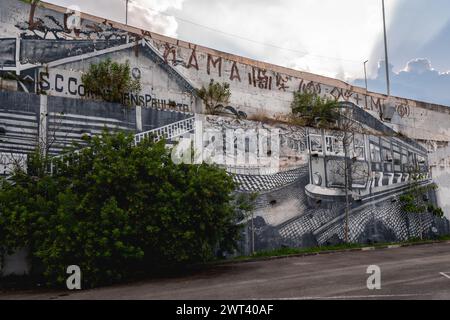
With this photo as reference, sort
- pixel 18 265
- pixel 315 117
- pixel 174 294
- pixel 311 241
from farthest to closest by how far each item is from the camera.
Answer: pixel 315 117 → pixel 311 241 → pixel 18 265 → pixel 174 294

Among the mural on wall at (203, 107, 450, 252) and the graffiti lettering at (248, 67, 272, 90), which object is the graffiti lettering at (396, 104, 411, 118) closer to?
the mural on wall at (203, 107, 450, 252)

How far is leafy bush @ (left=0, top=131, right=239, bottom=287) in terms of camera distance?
10.7 metres

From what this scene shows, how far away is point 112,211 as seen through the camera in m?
10.8

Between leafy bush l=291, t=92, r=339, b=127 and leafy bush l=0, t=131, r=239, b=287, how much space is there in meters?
10.2

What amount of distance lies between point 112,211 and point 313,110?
45.2 ft

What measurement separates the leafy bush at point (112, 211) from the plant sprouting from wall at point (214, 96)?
6.54m

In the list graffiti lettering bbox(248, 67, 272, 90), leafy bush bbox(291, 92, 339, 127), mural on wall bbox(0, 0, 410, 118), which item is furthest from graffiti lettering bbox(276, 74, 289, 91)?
leafy bush bbox(291, 92, 339, 127)

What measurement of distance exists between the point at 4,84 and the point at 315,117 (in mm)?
14327

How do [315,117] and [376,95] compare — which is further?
[376,95]

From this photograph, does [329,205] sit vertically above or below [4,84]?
below

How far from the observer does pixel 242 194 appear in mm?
16688

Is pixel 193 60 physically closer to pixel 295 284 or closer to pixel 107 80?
pixel 107 80

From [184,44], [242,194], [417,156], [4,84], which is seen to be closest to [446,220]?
[417,156]

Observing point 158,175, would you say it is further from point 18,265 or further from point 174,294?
point 18,265
